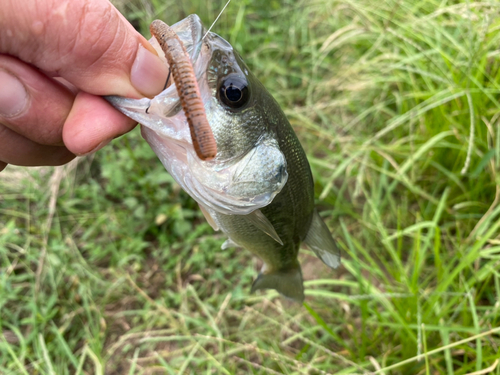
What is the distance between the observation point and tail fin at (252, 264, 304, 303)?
157 cm

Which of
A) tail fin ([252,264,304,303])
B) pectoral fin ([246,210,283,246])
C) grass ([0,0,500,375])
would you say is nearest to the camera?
pectoral fin ([246,210,283,246])

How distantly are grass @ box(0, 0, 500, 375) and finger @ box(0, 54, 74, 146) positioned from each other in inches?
Result: 47.0

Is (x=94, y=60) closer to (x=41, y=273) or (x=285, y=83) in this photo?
(x=41, y=273)

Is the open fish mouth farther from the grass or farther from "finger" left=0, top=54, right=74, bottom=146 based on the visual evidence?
the grass

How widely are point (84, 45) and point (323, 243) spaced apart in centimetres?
109

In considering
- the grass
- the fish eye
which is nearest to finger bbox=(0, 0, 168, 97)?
the fish eye

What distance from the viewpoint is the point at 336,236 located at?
2.54 m

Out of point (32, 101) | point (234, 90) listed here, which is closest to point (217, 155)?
point (234, 90)

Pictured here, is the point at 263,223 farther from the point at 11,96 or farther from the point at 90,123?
the point at 11,96

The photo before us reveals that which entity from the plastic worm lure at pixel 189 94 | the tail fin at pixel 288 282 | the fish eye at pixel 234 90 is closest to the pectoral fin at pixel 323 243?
the tail fin at pixel 288 282

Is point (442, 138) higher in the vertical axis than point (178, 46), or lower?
lower

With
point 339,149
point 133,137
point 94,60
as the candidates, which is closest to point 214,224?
point 94,60

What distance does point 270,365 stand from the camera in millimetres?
1956

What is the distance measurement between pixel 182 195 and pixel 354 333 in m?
1.68
